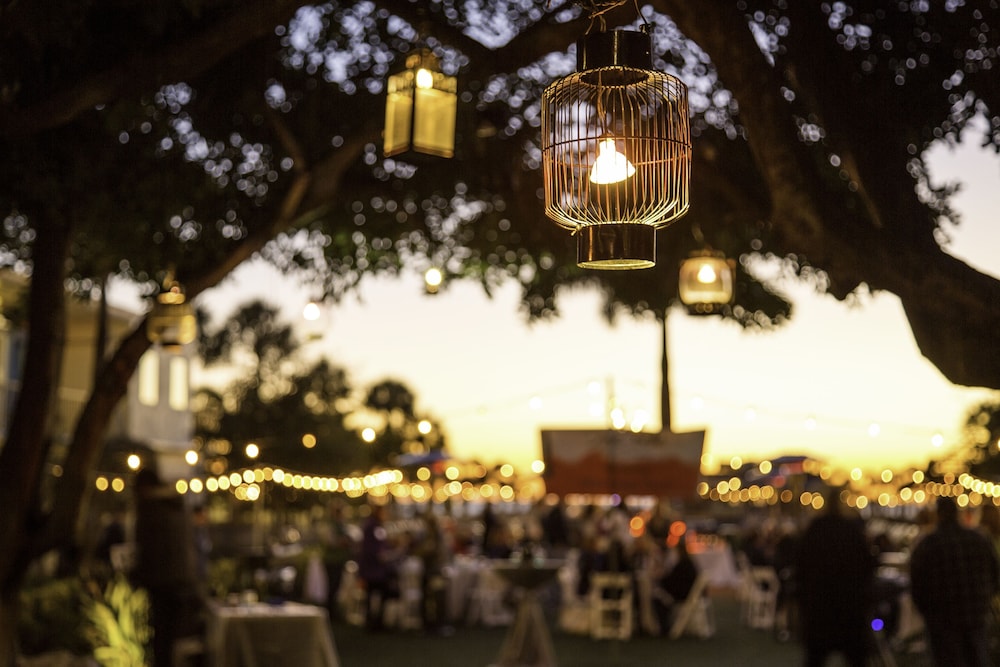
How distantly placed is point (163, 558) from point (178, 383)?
28.7 metres

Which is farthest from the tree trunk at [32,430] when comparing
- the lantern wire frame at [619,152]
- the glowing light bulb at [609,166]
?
the glowing light bulb at [609,166]

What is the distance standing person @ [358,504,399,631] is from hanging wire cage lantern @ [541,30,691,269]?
1253cm

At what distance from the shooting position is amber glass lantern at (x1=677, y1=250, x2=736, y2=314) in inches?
308

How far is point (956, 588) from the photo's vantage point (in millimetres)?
7797

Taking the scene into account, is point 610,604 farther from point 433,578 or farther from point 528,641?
point 528,641

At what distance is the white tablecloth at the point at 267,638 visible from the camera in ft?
30.5

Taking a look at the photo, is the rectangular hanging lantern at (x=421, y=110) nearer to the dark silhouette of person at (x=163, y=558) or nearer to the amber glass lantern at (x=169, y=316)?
the amber glass lantern at (x=169, y=316)

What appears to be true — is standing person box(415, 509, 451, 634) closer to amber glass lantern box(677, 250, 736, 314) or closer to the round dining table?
the round dining table

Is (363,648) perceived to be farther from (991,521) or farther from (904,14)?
(904,14)

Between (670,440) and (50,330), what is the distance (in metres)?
7.16

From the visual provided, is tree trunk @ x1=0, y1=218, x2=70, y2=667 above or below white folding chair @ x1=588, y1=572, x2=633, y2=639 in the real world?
above

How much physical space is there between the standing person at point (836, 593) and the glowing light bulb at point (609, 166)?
565cm

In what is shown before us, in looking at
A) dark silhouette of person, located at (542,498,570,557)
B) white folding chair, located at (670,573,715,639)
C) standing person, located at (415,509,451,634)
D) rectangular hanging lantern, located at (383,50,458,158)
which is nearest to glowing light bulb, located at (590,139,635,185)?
rectangular hanging lantern, located at (383,50,458,158)

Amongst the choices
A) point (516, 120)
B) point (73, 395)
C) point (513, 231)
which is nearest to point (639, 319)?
point (513, 231)
